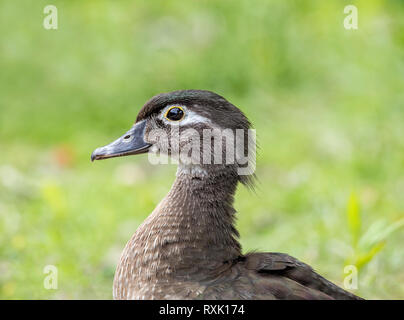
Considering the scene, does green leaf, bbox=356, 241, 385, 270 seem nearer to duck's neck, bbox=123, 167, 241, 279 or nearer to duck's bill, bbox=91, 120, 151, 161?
duck's neck, bbox=123, 167, 241, 279

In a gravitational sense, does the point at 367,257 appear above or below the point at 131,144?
below

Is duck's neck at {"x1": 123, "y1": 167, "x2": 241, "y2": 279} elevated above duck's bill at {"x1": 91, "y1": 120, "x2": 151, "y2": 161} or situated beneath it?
situated beneath

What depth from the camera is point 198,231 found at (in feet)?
8.18

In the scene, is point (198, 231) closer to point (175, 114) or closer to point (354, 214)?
point (175, 114)

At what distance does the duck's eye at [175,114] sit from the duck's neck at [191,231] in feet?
0.68

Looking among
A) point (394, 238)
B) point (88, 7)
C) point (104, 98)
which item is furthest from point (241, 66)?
point (394, 238)

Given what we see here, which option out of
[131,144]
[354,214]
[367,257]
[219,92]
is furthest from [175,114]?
[219,92]

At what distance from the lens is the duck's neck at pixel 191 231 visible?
2.42m

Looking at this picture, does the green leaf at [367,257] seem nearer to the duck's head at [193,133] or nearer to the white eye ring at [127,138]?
the duck's head at [193,133]

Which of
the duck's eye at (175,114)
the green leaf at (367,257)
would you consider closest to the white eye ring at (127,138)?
the duck's eye at (175,114)

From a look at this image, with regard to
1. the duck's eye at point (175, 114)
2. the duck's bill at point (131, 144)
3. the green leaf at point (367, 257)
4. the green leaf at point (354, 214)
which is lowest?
the green leaf at point (367, 257)

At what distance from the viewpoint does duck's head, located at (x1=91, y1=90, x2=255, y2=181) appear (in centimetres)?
259

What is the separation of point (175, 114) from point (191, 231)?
0.49m

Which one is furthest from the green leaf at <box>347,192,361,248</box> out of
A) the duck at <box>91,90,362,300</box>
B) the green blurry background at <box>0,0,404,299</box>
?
the duck at <box>91,90,362,300</box>
